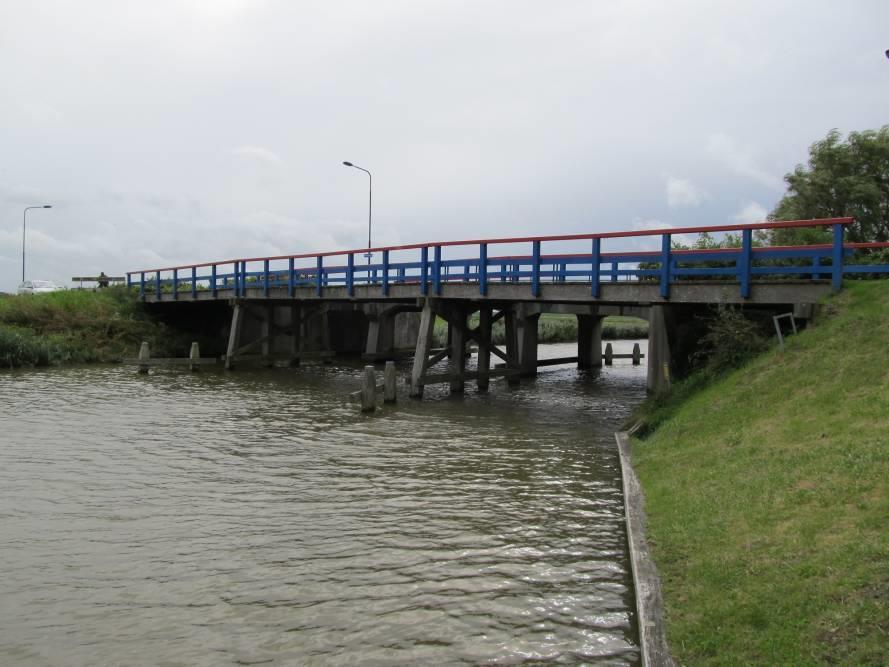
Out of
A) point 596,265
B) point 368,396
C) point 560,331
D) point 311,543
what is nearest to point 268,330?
point 368,396

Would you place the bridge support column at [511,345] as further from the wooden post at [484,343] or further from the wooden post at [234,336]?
the wooden post at [234,336]

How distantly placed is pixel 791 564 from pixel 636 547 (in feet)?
5.04

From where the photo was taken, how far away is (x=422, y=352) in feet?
61.6

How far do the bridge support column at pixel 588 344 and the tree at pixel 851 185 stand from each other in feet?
32.7

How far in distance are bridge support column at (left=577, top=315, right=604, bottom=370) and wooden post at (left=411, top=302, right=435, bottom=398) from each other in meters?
12.3

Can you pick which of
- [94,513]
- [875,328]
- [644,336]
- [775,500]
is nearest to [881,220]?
[644,336]

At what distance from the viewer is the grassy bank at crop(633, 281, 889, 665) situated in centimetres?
435

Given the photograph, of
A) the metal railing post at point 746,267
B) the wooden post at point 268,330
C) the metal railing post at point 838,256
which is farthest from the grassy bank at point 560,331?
the metal railing post at point 838,256

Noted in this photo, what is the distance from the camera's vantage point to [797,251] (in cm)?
1165

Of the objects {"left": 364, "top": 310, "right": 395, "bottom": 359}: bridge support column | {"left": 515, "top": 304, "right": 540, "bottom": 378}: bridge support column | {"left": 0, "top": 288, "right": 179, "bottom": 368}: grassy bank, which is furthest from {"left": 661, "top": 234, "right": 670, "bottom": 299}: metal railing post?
{"left": 0, "top": 288, "right": 179, "bottom": 368}: grassy bank

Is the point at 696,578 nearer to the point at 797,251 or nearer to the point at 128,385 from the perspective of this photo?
the point at 797,251

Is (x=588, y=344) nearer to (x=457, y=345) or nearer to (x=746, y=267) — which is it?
(x=457, y=345)

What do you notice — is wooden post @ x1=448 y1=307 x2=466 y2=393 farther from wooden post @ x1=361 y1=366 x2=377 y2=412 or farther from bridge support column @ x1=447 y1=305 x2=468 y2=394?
wooden post @ x1=361 y1=366 x2=377 y2=412

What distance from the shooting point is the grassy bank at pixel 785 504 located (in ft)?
14.3
